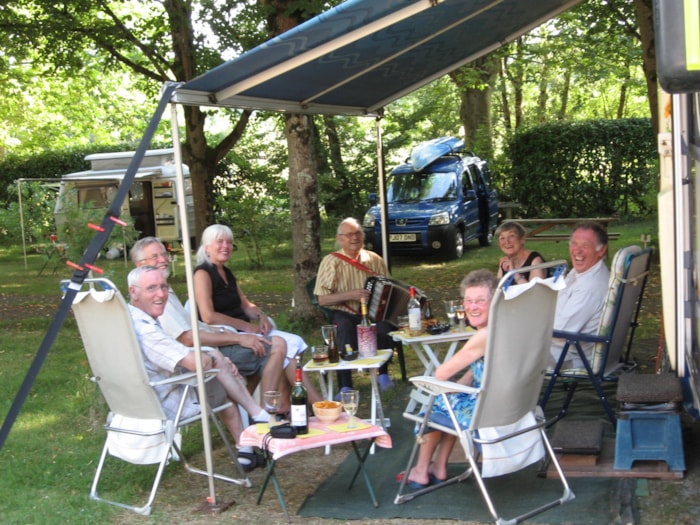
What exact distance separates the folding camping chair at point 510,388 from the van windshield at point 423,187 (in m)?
11.7

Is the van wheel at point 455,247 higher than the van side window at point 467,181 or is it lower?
lower

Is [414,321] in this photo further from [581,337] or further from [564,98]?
[564,98]

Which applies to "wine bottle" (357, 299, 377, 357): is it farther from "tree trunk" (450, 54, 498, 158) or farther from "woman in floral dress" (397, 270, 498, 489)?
"tree trunk" (450, 54, 498, 158)

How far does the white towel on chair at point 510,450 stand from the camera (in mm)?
3914

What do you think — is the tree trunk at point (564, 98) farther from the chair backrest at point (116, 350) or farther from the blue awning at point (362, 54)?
the chair backrest at point (116, 350)

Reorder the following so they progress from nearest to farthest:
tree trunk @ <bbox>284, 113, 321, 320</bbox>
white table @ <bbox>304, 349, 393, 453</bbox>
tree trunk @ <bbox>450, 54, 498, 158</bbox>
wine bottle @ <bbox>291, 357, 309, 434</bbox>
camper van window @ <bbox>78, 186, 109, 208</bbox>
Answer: wine bottle @ <bbox>291, 357, 309, 434</bbox> → white table @ <bbox>304, 349, 393, 453</bbox> → tree trunk @ <bbox>284, 113, 321, 320</bbox> → camper van window @ <bbox>78, 186, 109, 208</bbox> → tree trunk @ <bbox>450, 54, 498, 158</bbox>

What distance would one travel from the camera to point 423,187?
16.0 metres

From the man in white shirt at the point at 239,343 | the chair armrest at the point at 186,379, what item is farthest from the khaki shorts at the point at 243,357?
the chair armrest at the point at 186,379

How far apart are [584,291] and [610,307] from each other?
0.34 metres

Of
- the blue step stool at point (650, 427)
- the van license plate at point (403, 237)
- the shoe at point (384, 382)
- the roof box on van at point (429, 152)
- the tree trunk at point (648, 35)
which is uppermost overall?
the tree trunk at point (648, 35)

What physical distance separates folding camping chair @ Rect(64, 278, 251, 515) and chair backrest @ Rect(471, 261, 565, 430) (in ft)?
4.80

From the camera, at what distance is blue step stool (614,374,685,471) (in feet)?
13.7

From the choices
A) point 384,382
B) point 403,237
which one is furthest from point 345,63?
point 403,237

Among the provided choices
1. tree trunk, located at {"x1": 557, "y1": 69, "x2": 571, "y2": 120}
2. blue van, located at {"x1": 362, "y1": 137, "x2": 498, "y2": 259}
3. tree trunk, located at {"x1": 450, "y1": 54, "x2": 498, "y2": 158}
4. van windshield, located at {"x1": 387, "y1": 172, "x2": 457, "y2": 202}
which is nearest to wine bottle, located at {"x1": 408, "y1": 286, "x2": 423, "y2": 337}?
blue van, located at {"x1": 362, "y1": 137, "x2": 498, "y2": 259}
